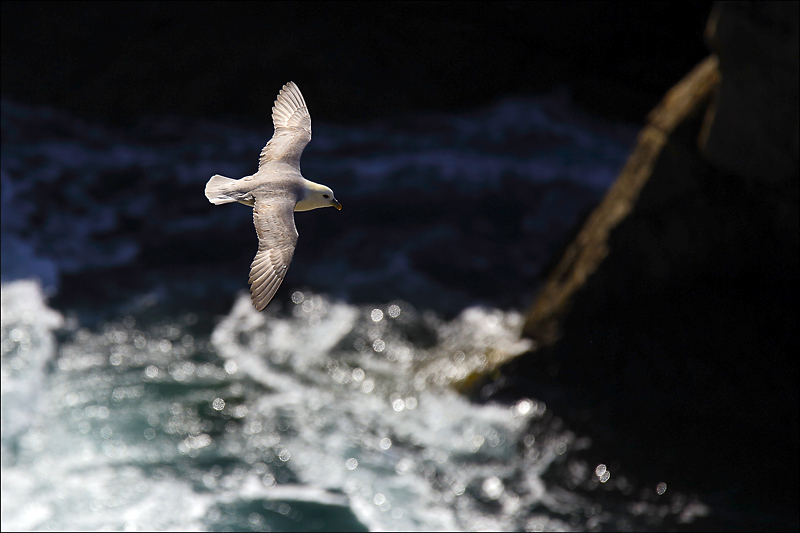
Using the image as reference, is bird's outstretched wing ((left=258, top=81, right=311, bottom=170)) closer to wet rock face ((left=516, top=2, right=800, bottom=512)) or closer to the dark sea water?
wet rock face ((left=516, top=2, right=800, bottom=512))

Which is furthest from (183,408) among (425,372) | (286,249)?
(286,249)

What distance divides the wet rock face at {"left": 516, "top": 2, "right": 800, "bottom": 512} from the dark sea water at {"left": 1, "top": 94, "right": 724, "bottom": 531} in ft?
1.48

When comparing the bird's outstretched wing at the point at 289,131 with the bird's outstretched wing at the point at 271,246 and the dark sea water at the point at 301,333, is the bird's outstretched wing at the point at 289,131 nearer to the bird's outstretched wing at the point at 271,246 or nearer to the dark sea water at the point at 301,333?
the bird's outstretched wing at the point at 271,246

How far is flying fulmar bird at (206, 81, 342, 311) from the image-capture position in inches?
163

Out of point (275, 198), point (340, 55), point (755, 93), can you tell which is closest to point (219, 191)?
point (275, 198)

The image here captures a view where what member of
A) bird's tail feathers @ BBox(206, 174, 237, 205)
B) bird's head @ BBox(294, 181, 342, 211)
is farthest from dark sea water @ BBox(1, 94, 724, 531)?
bird's tail feathers @ BBox(206, 174, 237, 205)

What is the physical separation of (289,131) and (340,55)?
769 centimetres

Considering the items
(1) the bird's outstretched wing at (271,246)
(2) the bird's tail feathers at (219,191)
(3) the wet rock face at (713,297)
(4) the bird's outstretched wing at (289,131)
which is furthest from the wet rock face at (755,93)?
(2) the bird's tail feathers at (219,191)

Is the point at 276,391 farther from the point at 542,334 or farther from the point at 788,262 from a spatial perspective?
the point at 788,262

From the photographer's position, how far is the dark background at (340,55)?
39.4ft

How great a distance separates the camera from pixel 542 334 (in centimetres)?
712

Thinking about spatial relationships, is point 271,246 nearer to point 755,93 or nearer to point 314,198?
point 314,198

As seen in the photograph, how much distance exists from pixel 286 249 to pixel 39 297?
5.97 meters

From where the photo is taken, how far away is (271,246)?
14.1 ft
